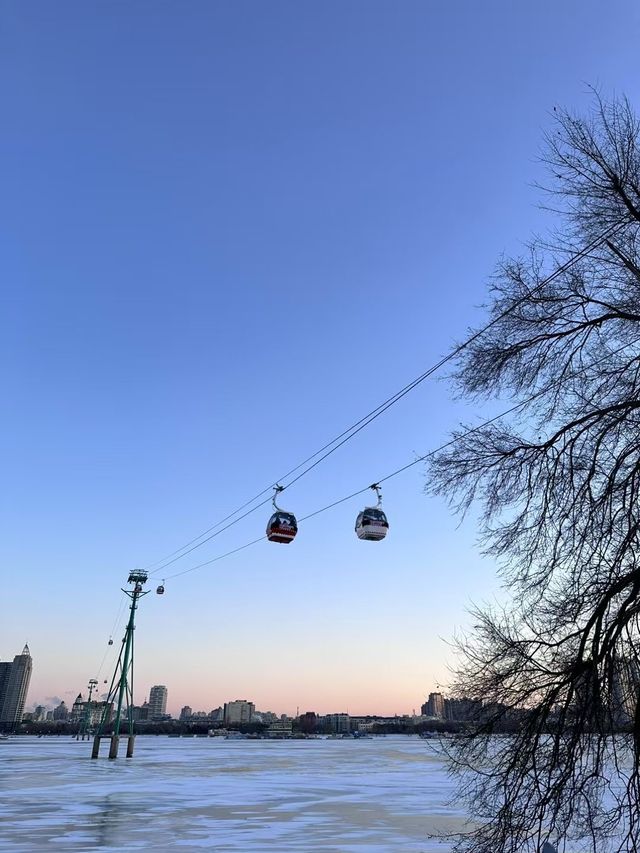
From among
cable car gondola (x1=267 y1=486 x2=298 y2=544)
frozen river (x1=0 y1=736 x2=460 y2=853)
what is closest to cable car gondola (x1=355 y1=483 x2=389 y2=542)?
cable car gondola (x1=267 y1=486 x2=298 y2=544)

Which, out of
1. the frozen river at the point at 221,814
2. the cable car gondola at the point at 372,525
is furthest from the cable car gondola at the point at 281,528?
the frozen river at the point at 221,814

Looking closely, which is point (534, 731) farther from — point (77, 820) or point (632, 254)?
point (77, 820)

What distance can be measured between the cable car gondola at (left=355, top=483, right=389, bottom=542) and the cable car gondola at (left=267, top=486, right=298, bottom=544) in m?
1.82

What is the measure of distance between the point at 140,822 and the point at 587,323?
18.5 metres

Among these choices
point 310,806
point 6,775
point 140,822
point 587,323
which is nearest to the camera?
point 587,323

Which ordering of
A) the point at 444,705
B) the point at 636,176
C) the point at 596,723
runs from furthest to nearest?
the point at 444,705
the point at 636,176
the point at 596,723

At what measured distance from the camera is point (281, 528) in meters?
17.3

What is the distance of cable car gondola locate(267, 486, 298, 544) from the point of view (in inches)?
681

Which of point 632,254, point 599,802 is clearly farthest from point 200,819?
point 632,254

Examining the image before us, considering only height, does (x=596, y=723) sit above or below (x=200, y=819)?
above

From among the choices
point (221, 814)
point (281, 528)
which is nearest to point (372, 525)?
point (281, 528)

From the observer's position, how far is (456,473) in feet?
25.0

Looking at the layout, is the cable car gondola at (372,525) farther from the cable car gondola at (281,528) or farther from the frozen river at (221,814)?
the frozen river at (221,814)

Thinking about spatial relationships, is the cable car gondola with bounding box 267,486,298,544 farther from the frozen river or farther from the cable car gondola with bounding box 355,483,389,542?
the frozen river
